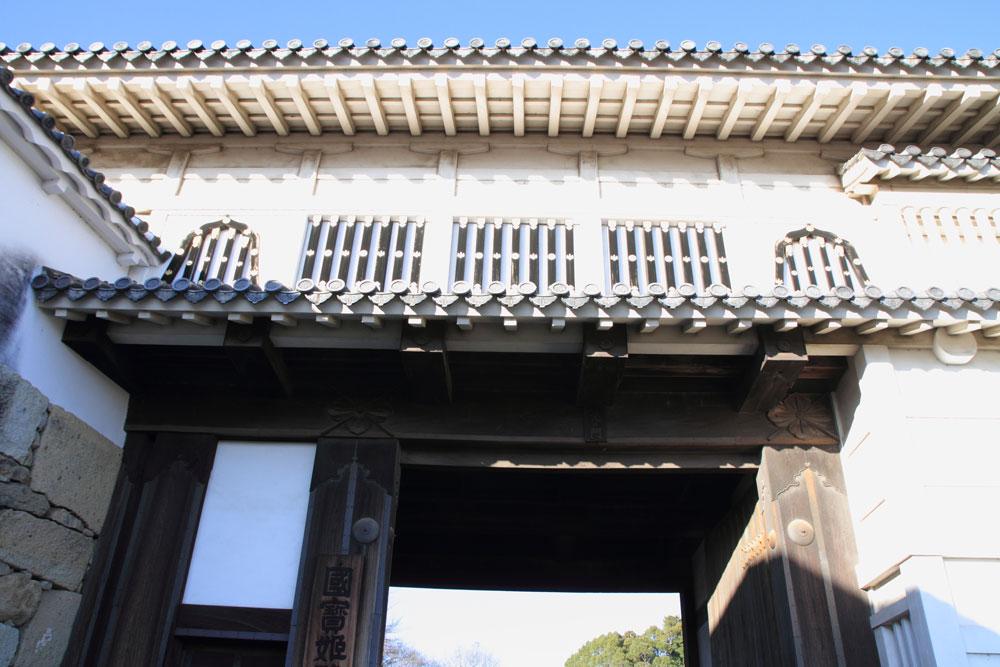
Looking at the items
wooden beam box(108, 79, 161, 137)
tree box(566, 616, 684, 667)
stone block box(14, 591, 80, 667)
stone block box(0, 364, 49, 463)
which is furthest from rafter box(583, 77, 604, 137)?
tree box(566, 616, 684, 667)

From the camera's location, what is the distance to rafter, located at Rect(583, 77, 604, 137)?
8.57 m

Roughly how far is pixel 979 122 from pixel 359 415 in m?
7.89

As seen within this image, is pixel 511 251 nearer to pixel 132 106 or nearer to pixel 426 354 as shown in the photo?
pixel 426 354

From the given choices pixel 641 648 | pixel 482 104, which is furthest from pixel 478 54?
pixel 641 648

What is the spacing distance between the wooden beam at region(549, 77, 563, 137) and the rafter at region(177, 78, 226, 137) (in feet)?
13.3

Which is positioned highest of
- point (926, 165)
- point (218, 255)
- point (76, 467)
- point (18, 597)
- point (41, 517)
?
point (926, 165)

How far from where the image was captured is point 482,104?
29.1 ft

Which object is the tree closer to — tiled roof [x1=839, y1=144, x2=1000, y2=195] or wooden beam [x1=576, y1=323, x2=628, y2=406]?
tiled roof [x1=839, y1=144, x2=1000, y2=195]

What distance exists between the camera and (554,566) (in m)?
10.7

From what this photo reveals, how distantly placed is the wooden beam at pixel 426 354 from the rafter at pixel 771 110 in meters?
5.06

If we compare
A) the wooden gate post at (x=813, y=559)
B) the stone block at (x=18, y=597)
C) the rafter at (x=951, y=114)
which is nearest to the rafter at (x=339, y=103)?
the stone block at (x=18, y=597)

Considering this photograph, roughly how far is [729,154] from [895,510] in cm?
492

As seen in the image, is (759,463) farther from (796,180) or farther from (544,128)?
(544,128)

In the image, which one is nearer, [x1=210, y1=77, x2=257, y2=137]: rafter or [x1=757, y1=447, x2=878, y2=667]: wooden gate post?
[x1=757, y1=447, x2=878, y2=667]: wooden gate post
